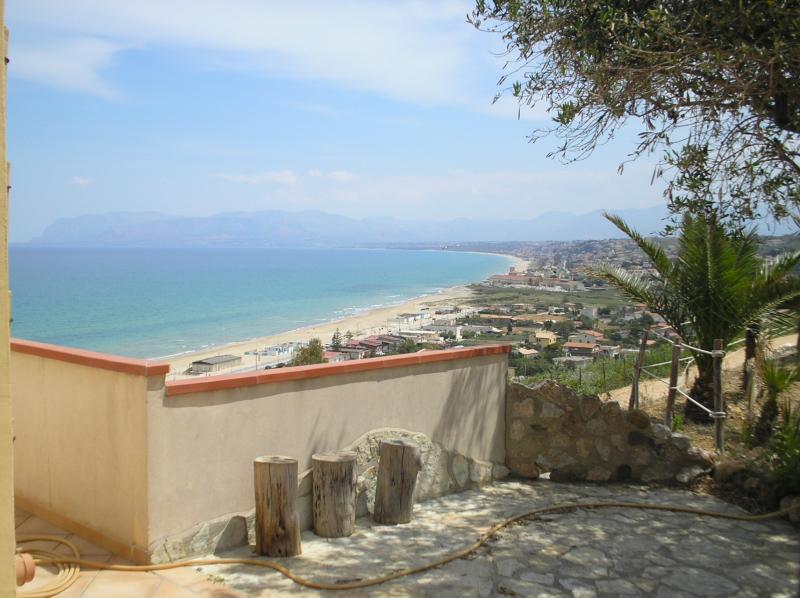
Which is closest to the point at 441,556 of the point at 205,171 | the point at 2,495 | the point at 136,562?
the point at 136,562

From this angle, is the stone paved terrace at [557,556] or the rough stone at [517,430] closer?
the stone paved terrace at [557,556]

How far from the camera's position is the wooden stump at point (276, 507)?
495cm

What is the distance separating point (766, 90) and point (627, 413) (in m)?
3.46

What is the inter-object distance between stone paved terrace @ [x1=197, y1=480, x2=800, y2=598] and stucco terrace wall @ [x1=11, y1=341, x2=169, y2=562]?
0.78 metres

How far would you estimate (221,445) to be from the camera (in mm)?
5043

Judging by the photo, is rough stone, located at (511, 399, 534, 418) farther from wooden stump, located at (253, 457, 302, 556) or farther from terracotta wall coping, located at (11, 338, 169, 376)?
terracotta wall coping, located at (11, 338, 169, 376)

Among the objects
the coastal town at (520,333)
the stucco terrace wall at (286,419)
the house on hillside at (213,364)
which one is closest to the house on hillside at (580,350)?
the coastal town at (520,333)

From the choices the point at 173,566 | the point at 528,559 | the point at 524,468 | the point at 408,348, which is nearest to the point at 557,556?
the point at 528,559

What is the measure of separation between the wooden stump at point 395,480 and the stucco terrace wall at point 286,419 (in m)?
0.39

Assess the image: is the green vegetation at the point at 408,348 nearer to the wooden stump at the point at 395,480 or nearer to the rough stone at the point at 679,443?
the rough stone at the point at 679,443

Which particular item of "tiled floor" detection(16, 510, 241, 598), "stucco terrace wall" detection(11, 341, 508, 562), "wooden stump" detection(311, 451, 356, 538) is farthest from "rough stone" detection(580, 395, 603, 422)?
"tiled floor" detection(16, 510, 241, 598)

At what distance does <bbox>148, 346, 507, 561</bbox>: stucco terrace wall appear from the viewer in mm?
4727

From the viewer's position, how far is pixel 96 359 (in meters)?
4.79

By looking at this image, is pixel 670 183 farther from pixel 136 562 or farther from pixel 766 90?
pixel 136 562
